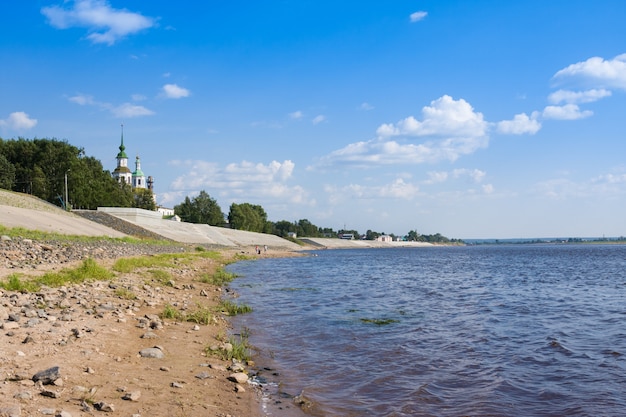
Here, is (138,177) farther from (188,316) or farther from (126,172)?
(188,316)

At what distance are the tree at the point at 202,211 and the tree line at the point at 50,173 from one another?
4191cm

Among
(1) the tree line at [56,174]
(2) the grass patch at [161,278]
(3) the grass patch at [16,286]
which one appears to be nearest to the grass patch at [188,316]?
(3) the grass patch at [16,286]

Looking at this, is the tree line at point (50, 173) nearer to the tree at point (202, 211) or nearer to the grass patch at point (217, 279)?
the tree at point (202, 211)

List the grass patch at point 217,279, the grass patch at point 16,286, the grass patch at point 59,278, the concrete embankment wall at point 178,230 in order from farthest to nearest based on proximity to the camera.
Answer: the concrete embankment wall at point 178,230 < the grass patch at point 217,279 < the grass patch at point 59,278 < the grass patch at point 16,286

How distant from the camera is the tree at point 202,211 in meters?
156

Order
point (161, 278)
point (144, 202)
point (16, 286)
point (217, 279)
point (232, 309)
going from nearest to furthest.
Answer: point (16, 286) → point (232, 309) → point (161, 278) → point (217, 279) → point (144, 202)

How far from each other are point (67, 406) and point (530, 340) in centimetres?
1413

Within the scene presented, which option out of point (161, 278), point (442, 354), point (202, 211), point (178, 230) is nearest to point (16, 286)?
point (161, 278)

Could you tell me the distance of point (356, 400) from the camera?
34.7 ft

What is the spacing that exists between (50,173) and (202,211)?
5647 centimetres

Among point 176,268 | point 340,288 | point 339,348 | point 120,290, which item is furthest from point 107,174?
point 339,348

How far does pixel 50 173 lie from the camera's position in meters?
105

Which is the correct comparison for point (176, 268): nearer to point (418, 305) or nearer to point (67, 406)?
point (418, 305)

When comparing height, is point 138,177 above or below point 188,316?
above
